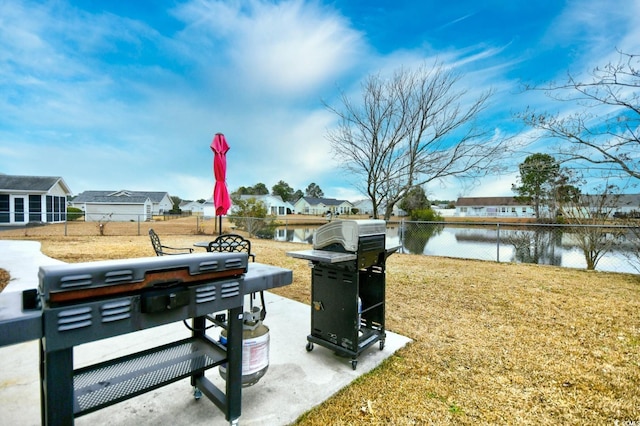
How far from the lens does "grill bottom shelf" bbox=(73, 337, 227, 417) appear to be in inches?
49.3

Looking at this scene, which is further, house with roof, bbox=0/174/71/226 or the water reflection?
house with roof, bbox=0/174/71/226

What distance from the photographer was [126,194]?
28.0 meters

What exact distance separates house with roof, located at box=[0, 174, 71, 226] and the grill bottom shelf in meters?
20.3

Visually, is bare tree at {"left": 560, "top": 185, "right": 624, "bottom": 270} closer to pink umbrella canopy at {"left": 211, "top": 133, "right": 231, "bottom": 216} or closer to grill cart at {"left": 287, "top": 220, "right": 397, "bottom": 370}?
grill cart at {"left": 287, "top": 220, "right": 397, "bottom": 370}

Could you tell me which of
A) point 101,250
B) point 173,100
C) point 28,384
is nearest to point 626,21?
point 28,384

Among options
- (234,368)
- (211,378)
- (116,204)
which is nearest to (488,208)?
(211,378)

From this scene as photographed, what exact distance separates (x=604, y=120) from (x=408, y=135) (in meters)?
5.75

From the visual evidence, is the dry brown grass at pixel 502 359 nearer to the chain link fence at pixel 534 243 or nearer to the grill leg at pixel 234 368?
the grill leg at pixel 234 368

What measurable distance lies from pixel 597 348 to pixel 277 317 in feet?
9.76

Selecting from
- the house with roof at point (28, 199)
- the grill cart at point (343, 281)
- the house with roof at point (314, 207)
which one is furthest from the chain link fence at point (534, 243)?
the house with roof at point (314, 207)

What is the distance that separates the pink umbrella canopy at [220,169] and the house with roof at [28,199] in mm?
18892

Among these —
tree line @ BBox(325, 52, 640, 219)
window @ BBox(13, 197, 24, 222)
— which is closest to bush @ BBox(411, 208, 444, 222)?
tree line @ BBox(325, 52, 640, 219)

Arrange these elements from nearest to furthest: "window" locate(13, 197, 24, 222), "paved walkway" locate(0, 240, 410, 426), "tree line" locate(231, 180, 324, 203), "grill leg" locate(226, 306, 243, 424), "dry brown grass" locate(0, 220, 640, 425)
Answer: "grill leg" locate(226, 306, 243, 424) → "paved walkway" locate(0, 240, 410, 426) → "dry brown grass" locate(0, 220, 640, 425) → "window" locate(13, 197, 24, 222) → "tree line" locate(231, 180, 324, 203)

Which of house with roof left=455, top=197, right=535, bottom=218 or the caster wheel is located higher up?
house with roof left=455, top=197, right=535, bottom=218
